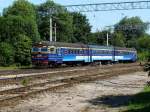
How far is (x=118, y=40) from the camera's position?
12738 centimetres

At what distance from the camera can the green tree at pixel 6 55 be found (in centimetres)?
5859

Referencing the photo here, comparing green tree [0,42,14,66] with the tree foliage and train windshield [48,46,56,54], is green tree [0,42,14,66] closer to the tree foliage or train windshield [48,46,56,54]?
the tree foliage

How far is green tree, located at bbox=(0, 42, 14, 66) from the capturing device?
58.6 metres

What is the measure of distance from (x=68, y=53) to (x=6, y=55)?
12.0 m

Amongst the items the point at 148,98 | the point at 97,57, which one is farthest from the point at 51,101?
the point at 97,57

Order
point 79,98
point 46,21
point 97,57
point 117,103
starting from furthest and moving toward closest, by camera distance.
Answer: point 46,21 → point 97,57 → point 79,98 → point 117,103

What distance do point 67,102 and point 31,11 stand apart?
73.2 metres

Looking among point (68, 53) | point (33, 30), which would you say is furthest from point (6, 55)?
point (33, 30)

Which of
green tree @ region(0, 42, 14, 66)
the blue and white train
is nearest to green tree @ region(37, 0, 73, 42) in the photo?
the blue and white train

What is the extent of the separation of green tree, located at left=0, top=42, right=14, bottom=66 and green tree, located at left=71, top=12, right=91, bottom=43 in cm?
5639

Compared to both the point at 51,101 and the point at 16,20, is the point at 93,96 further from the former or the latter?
the point at 16,20

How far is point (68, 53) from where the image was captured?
165 feet

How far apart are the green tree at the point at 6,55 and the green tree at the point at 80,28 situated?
56385 mm

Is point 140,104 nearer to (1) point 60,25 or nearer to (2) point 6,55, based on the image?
(2) point 6,55
